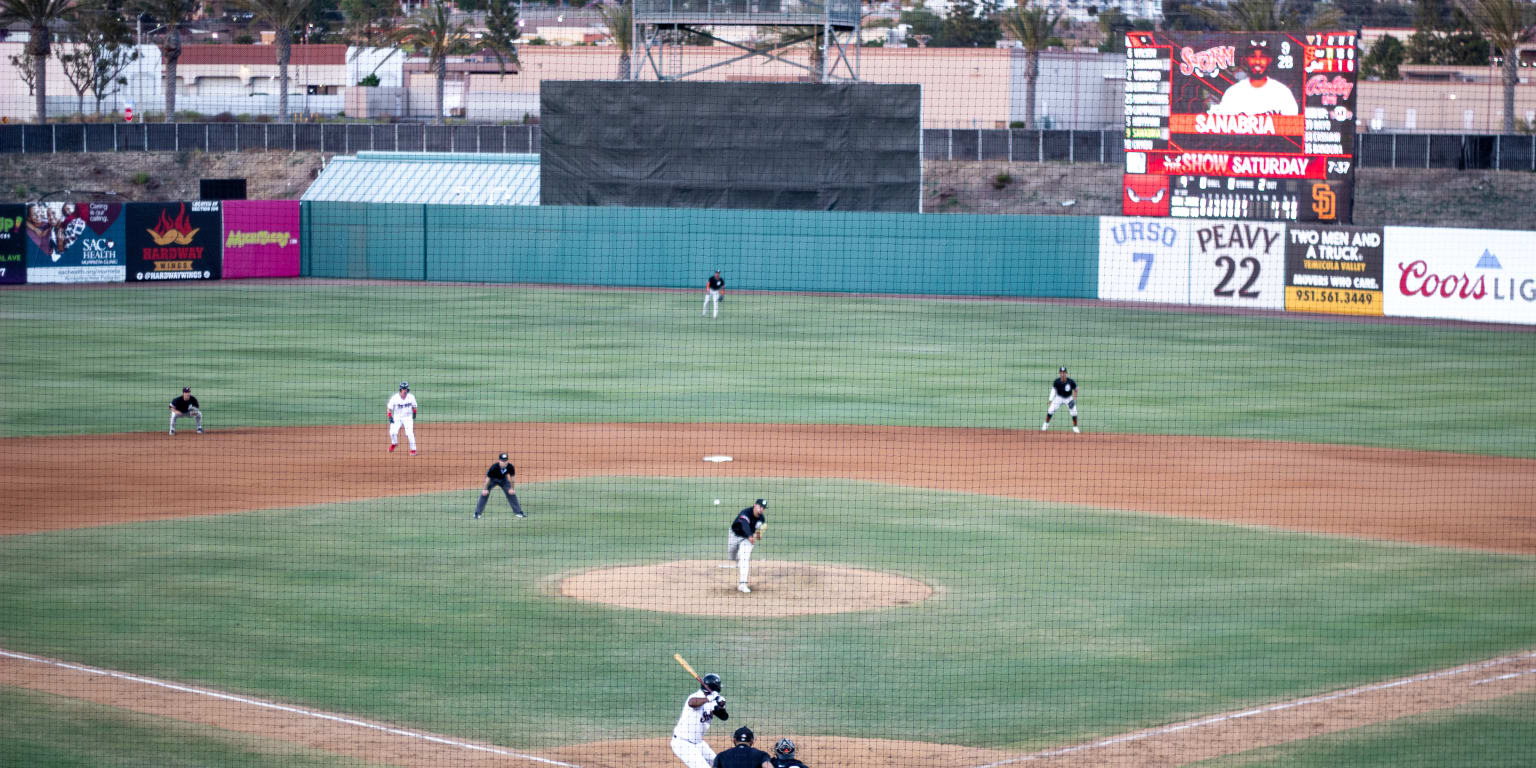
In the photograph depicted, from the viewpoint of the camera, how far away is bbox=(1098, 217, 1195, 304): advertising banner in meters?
43.2

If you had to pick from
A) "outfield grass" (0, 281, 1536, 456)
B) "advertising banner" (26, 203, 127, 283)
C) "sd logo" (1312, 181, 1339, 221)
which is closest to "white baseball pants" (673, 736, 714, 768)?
"outfield grass" (0, 281, 1536, 456)

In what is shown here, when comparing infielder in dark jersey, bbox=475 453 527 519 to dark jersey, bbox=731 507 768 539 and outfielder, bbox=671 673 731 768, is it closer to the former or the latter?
dark jersey, bbox=731 507 768 539

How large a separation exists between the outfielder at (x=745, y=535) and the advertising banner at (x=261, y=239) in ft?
116

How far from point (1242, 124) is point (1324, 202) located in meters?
2.86

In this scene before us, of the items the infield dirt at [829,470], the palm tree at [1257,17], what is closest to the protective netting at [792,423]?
the infield dirt at [829,470]

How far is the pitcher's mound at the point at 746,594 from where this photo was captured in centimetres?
1631

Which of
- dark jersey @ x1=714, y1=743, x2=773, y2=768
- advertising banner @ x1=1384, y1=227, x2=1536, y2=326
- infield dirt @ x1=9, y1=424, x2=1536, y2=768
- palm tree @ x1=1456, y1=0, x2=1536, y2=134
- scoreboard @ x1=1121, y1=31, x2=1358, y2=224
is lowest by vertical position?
dark jersey @ x1=714, y1=743, x2=773, y2=768

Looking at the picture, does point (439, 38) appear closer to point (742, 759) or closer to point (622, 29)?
point (622, 29)

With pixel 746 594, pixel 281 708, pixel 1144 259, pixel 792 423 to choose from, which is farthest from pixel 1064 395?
pixel 1144 259

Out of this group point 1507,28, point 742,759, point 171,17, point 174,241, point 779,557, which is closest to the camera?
point 742,759

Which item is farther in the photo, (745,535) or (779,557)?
(779,557)

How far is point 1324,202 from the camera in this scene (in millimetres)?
38281

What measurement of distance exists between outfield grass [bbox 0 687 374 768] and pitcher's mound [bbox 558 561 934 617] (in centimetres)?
470

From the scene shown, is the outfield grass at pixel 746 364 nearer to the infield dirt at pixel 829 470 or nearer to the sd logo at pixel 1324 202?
the infield dirt at pixel 829 470
